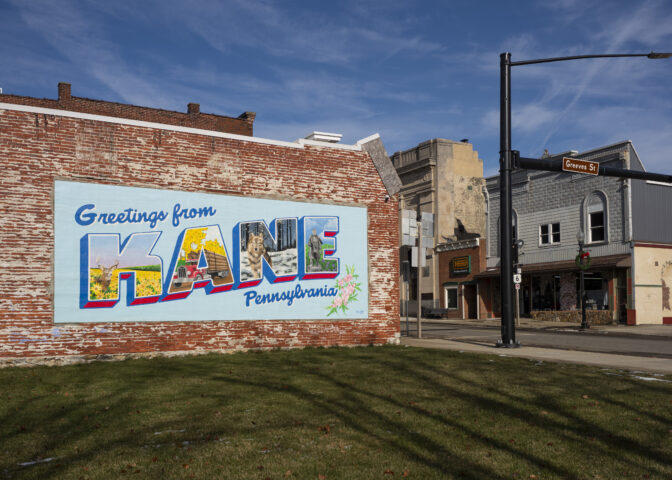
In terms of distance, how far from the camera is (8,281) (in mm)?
13539

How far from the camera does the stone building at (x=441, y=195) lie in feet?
161

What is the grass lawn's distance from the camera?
5805 millimetres

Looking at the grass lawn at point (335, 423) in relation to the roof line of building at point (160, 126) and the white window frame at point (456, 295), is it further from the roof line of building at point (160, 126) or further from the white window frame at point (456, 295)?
the white window frame at point (456, 295)

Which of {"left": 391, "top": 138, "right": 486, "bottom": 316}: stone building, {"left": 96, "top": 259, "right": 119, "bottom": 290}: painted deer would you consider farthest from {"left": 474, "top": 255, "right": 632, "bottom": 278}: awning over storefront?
{"left": 96, "top": 259, "right": 119, "bottom": 290}: painted deer

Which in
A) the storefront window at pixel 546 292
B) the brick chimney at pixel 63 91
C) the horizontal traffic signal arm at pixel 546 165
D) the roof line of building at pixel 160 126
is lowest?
the storefront window at pixel 546 292

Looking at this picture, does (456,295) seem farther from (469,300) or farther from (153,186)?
(153,186)

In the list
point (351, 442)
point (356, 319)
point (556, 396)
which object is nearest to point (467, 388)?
point (556, 396)

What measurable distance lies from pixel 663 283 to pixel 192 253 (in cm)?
2915

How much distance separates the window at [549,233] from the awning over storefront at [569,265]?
160cm

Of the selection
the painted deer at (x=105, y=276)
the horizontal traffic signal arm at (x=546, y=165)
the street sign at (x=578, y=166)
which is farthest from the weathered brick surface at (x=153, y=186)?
the street sign at (x=578, y=166)

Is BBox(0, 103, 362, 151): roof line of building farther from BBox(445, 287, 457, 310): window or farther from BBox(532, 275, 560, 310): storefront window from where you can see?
BBox(445, 287, 457, 310): window

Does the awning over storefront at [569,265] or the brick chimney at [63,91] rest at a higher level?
the brick chimney at [63,91]

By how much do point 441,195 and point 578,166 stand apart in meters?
31.1

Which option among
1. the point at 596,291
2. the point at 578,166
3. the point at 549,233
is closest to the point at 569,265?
the point at 596,291
